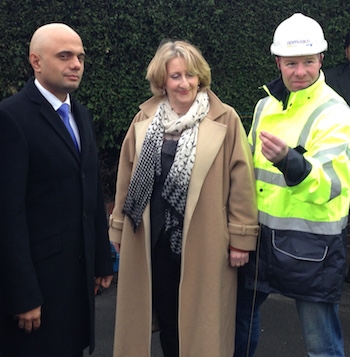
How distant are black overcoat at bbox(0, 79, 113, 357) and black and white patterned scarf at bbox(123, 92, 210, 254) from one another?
24cm

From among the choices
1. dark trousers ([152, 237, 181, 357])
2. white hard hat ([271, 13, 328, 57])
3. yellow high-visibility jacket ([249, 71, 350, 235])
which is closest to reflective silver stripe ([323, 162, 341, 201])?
yellow high-visibility jacket ([249, 71, 350, 235])

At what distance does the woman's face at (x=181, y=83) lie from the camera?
2666 millimetres

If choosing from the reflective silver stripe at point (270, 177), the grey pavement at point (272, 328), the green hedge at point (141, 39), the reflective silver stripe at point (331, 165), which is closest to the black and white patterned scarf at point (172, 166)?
the reflective silver stripe at point (270, 177)

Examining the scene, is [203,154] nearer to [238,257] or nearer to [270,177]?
[270,177]

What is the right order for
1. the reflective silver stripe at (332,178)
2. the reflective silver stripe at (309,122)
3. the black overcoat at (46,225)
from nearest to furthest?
1. the black overcoat at (46,225)
2. the reflective silver stripe at (332,178)
3. the reflective silver stripe at (309,122)

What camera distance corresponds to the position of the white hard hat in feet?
7.96

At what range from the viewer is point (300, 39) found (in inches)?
95.7

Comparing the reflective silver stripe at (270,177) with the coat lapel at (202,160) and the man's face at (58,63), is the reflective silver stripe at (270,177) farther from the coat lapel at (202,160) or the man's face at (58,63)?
the man's face at (58,63)

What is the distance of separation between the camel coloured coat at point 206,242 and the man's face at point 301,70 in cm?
37

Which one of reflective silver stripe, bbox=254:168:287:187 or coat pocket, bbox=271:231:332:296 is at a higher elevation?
reflective silver stripe, bbox=254:168:287:187

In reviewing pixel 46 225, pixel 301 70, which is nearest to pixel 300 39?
pixel 301 70

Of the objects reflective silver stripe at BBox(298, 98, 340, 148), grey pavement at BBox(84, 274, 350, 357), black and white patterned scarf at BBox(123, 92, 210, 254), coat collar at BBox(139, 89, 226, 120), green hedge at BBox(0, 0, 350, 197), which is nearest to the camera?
reflective silver stripe at BBox(298, 98, 340, 148)

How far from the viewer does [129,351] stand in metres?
2.91

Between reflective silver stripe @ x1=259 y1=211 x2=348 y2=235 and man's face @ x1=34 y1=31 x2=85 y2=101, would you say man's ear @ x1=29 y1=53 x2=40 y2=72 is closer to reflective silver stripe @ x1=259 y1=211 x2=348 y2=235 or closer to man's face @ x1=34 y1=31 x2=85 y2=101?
man's face @ x1=34 y1=31 x2=85 y2=101
